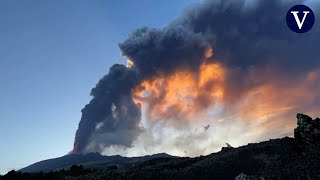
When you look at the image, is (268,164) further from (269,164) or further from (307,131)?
(307,131)

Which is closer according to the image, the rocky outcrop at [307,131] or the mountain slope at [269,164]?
the mountain slope at [269,164]

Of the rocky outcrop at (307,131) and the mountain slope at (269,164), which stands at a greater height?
the rocky outcrop at (307,131)

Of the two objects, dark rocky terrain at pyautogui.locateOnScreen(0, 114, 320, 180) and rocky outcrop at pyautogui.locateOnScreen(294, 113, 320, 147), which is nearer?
dark rocky terrain at pyautogui.locateOnScreen(0, 114, 320, 180)

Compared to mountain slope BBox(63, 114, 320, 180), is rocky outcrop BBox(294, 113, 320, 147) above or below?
above

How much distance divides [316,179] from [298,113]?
31.3 ft

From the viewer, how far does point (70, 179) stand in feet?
149

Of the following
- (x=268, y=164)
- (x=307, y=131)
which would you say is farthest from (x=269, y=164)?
(x=307, y=131)

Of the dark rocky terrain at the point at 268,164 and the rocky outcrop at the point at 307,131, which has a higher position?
the rocky outcrop at the point at 307,131

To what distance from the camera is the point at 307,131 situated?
131ft

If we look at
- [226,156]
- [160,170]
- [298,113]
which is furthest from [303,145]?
[160,170]

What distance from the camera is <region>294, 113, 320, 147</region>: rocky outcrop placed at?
128 ft

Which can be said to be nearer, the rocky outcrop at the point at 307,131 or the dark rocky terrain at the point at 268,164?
the dark rocky terrain at the point at 268,164

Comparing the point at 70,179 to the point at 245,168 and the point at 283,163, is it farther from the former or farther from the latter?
the point at 283,163

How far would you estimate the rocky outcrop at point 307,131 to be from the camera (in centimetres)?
3912
